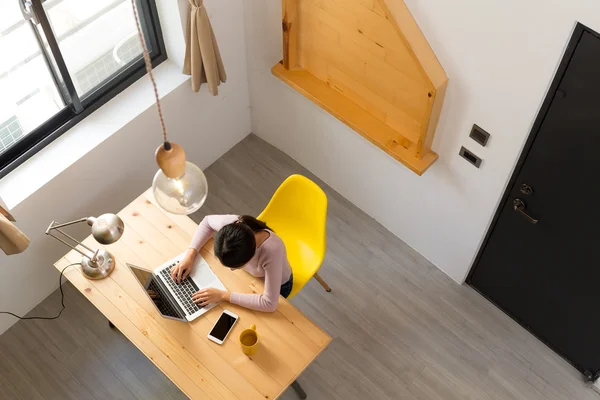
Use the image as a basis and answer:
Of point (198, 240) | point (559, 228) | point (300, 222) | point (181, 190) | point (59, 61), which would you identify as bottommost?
point (300, 222)

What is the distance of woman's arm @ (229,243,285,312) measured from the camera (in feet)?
10.7

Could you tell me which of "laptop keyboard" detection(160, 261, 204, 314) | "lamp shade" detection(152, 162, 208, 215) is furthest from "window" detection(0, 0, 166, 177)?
"lamp shade" detection(152, 162, 208, 215)

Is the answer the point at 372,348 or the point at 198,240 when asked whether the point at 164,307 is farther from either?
the point at 372,348

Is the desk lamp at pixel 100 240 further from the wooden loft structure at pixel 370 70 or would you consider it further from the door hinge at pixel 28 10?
the wooden loft structure at pixel 370 70

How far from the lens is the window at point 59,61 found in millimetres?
3504

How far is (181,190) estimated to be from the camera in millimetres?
2457

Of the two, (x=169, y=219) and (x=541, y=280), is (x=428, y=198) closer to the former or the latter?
(x=541, y=280)

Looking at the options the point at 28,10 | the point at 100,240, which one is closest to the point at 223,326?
the point at 100,240

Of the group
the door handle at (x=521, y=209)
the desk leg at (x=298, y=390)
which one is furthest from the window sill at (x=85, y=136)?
the door handle at (x=521, y=209)

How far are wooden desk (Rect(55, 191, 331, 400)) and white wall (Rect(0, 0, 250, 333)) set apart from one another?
444 mm

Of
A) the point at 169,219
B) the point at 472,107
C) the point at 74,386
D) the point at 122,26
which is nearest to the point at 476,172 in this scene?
the point at 472,107

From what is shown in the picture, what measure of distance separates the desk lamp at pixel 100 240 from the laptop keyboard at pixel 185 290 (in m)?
0.31

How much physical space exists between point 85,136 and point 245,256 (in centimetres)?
146

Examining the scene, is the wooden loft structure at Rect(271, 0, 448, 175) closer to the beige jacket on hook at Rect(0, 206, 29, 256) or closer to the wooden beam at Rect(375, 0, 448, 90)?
the wooden beam at Rect(375, 0, 448, 90)
